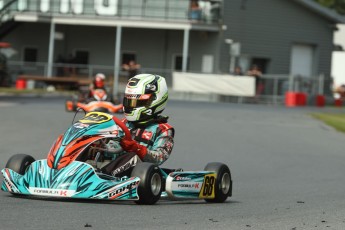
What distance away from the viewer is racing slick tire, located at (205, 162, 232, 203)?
958cm

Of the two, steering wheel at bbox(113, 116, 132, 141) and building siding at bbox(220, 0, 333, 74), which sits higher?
building siding at bbox(220, 0, 333, 74)

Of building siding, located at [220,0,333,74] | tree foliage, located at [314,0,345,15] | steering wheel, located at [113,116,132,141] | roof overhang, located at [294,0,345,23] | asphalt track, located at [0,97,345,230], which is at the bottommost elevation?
asphalt track, located at [0,97,345,230]

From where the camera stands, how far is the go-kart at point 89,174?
8.19 metres

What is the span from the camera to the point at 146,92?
948cm

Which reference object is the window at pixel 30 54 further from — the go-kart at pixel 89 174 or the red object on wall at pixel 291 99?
the go-kart at pixel 89 174

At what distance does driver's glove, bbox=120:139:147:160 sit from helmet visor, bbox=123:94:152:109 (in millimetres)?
560

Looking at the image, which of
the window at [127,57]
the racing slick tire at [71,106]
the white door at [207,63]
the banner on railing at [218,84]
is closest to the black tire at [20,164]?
the racing slick tire at [71,106]

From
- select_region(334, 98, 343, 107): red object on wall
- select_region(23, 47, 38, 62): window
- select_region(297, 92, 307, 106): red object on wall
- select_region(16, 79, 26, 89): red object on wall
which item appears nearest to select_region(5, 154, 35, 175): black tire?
select_region(297, 92, 307, 106): red object on wall

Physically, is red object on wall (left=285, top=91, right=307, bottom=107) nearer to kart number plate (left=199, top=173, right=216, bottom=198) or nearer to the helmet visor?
kart number plate (left=199, top=173, right=216, bottom=198)

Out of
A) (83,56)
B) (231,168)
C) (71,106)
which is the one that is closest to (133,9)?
(83,56)

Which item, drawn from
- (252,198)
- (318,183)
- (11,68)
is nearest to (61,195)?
(252,198)

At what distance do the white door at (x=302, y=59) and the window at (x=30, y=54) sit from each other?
1249cm

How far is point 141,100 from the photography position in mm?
9453

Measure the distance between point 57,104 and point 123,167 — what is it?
20017mm
